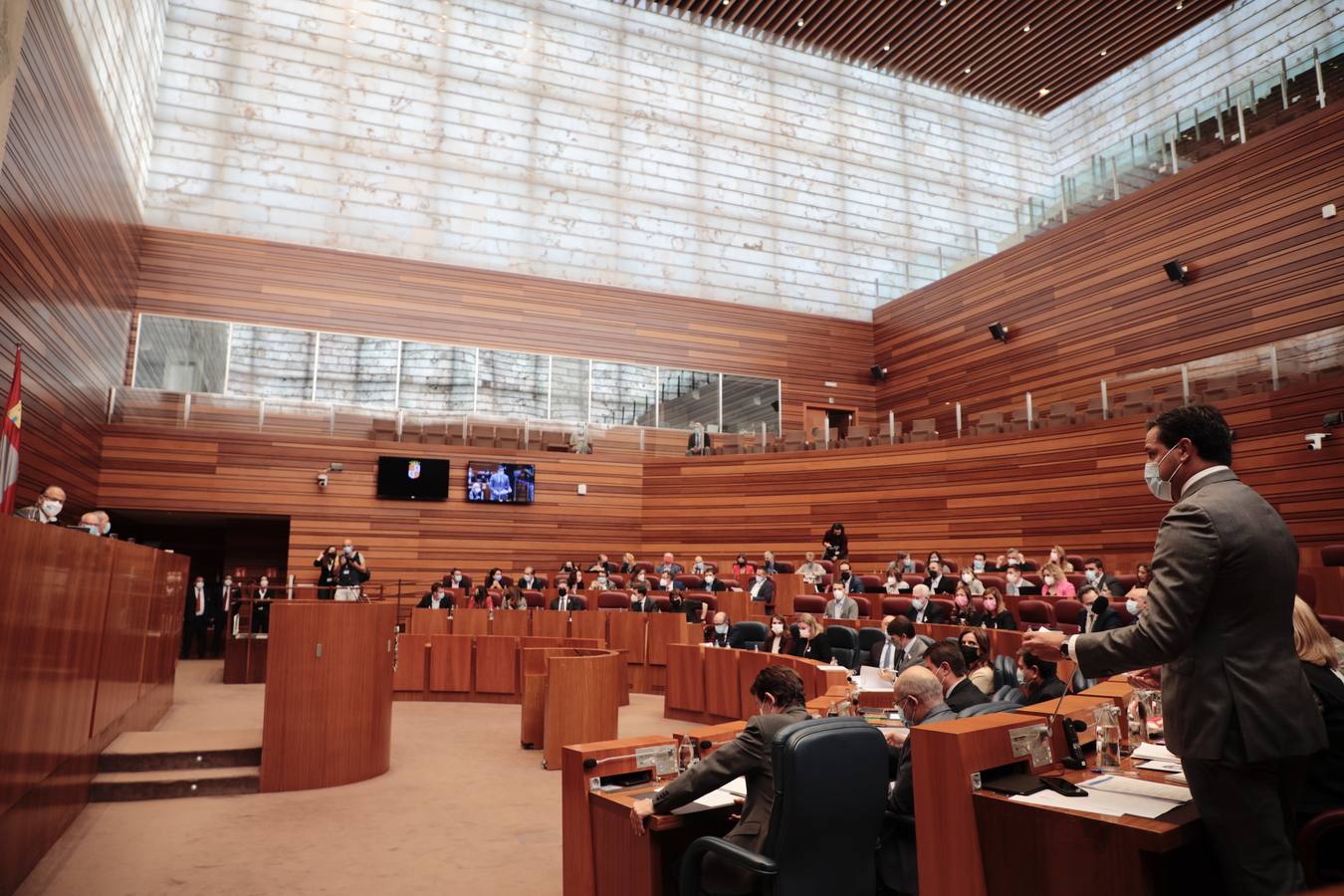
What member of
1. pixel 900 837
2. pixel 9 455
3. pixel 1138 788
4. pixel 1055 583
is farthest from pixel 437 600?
pixel 1138 788

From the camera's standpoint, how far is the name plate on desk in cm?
223

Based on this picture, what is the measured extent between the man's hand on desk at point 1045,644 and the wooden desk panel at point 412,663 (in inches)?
322

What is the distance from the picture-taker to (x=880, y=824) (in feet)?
7.97

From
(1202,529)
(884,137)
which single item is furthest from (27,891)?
(884,137)

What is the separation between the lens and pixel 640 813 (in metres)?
2.60

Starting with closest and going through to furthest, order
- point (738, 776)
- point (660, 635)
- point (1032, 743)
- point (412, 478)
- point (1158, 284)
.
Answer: point (1032, 743), point (738, 776), point (660, 635), point (1158, 284), point (412, 478)

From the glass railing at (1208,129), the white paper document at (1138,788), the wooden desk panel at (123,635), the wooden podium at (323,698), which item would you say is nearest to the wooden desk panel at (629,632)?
the wooden podium at (323,698)

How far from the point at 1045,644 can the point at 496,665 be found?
7755 millimetres

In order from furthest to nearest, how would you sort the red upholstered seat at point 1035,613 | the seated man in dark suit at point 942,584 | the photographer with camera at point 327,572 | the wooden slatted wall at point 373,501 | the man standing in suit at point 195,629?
1. the man standing in suit at point 195,629
2. the wooden slatted wall at point 373,501
3. the photographer with camera at point 327,572
4. the seated man in dark suit at point 942,584
5. the red upholstered seat at point 1035,613

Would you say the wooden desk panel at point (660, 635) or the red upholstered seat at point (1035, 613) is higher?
the red upholstered seat at point (1035, 613)

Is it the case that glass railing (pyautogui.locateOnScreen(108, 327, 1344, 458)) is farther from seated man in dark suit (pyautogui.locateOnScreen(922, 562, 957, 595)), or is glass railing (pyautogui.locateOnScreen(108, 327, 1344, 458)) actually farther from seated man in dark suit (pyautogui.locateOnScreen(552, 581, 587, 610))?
seated man in dark suit (pyautogui.locateOnScreen(552, 581, 587, 610))

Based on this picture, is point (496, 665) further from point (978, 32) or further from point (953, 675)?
point (978, 32)

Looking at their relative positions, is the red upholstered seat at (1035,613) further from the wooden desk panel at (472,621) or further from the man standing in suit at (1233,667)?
the man standing in suit at (1233,667)

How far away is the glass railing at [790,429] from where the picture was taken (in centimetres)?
966
